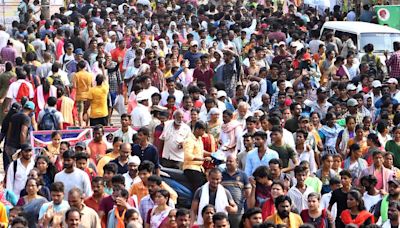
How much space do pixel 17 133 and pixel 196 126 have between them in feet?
8.52

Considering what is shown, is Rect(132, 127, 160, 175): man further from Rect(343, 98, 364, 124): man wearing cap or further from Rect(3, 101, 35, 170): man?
Rect(343, 98, 364, 124): man wearing cap

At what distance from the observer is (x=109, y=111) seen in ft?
82.3

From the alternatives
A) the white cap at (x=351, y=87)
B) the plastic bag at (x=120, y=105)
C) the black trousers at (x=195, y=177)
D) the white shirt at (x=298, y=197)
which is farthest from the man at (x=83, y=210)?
the plastic bag at (x=120, y=105)

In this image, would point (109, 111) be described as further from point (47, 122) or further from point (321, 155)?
point (321, 155)

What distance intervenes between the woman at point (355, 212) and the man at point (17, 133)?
5.59m

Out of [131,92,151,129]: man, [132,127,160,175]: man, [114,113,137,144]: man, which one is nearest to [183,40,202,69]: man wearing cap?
[131,92,151,129]: man

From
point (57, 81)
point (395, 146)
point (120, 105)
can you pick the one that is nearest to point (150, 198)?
point (395, 146)

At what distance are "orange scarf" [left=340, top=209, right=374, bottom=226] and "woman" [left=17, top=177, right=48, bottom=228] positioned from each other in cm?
318

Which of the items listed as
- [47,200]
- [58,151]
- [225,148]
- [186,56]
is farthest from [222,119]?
[186,56]

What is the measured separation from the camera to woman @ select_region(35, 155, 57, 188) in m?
18.0

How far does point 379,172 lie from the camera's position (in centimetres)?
1842

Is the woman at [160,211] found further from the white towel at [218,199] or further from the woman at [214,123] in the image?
the woman at [214,123]

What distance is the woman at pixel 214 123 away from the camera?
→ 20.7m

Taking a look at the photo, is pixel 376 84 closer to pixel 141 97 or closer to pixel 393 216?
pixel 141 97
